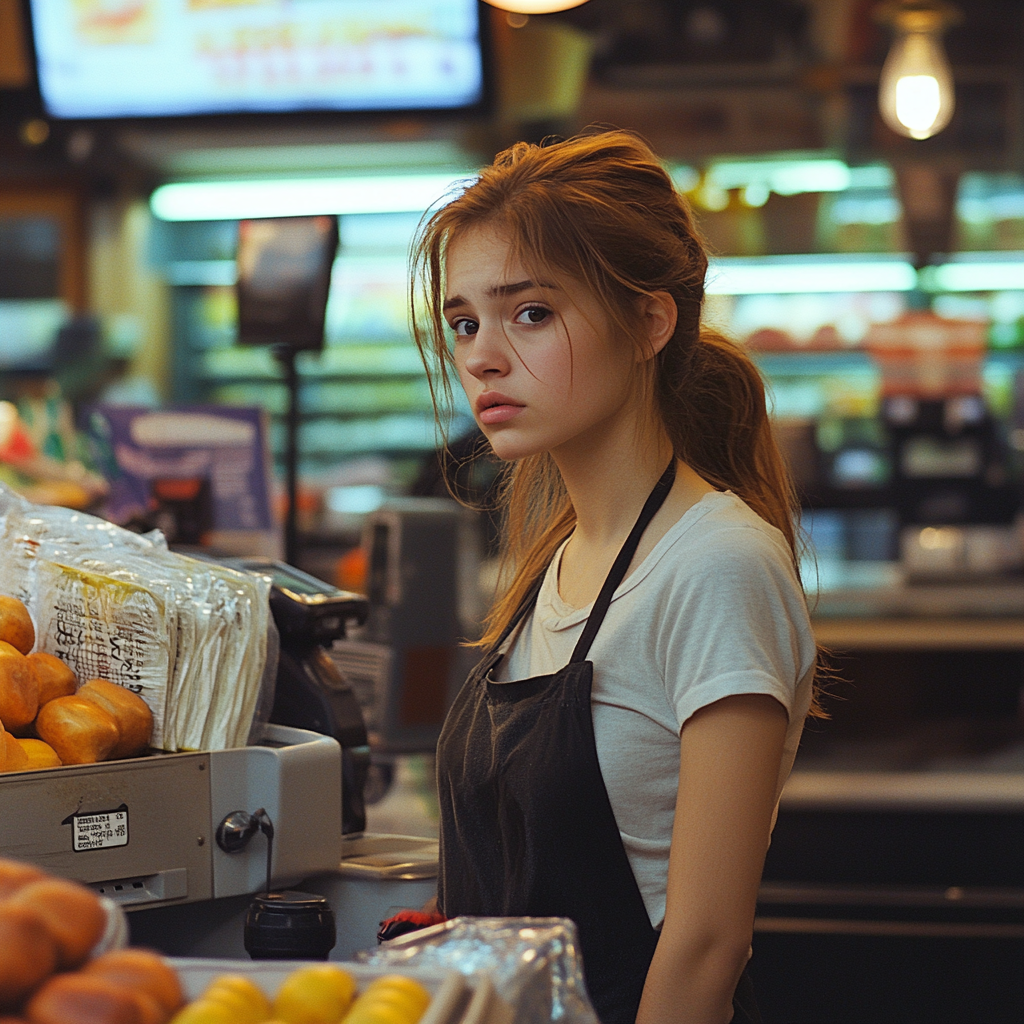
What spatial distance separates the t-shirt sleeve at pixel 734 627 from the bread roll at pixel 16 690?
23.1 inches

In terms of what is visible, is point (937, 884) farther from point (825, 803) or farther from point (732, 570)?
point (732, 570)

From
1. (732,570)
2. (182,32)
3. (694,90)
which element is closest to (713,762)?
(732,570)

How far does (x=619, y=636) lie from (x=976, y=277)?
5.36 meters

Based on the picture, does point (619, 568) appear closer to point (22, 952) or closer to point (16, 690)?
point (16, 690)

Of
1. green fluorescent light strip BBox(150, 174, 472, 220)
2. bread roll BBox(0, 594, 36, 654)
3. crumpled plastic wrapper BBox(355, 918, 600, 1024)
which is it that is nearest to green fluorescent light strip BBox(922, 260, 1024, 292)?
green fluorescent light strip BBox(150, 174, 472, 220)

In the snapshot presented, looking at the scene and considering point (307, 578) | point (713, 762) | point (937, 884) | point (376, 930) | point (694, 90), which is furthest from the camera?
point (694, 90)

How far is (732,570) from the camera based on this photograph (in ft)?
3.72

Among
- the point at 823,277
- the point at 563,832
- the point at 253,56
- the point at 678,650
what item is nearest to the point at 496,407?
the point at 678,650

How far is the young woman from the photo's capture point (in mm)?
1096

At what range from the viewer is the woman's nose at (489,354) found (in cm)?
120

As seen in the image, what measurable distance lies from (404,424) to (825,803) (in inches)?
142

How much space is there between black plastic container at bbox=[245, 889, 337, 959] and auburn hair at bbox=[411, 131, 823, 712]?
0.37 meters

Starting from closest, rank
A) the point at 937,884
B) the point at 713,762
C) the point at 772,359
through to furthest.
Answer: the point at 713,762
the point at 937,884
the point at 772,359

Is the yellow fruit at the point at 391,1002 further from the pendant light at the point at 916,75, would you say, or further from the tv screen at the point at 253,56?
the pendant light at the point at 916,75
